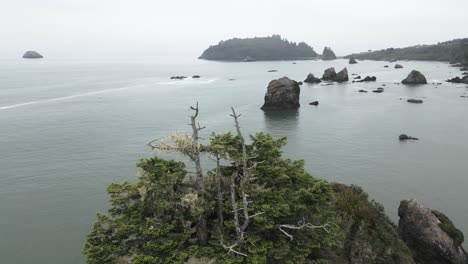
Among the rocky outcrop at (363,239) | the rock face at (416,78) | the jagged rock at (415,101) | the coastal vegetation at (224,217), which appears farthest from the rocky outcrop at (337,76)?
the coastal vegetation at (224,217)

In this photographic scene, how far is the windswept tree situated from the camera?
18859 millimetres

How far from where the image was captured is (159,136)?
63.9 meters

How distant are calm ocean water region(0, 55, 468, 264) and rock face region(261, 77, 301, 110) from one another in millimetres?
3720

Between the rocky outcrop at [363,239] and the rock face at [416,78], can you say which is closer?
the rocky outcrop at [363,239]

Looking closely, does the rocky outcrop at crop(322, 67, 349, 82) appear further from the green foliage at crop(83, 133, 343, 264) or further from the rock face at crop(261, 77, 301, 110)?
the green foliage at crop(83, 133, 343, 264)

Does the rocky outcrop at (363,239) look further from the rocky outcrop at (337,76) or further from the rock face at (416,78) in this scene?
the rocky outcrop at (337,76)

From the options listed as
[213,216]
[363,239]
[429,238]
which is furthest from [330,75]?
[213,216]

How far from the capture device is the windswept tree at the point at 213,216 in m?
18.9

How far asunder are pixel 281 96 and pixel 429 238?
63.7 m

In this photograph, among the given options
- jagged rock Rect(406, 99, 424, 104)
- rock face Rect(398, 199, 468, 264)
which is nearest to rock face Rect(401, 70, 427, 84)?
jagged rock Rect(406, 99, 424, 104)

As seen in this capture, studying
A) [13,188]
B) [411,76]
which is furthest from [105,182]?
[411,76]

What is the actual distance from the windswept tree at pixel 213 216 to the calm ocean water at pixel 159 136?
11206 millimetres

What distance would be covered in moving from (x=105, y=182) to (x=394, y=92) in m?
102

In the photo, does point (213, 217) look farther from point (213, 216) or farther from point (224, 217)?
point (224, 217)
